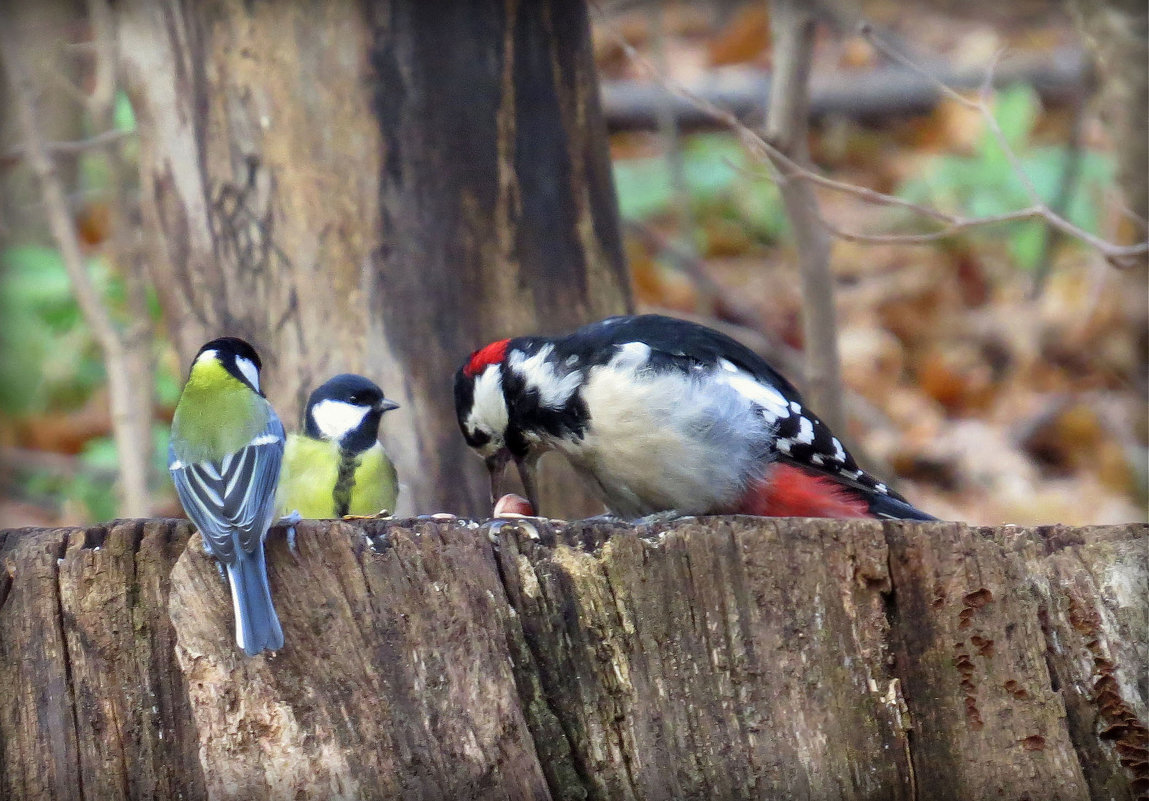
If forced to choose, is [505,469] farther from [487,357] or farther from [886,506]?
[886,506]

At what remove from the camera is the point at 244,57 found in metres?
4.28

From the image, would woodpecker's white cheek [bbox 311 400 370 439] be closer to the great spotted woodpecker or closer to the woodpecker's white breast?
the great spotted woodpecker

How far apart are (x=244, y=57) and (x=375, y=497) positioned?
1.61 metres

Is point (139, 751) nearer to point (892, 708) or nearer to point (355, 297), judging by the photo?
point (892, 708)

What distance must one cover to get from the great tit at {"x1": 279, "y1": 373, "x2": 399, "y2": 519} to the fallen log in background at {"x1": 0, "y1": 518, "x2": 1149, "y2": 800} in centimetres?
104

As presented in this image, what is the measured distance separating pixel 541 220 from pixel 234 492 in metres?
1.93

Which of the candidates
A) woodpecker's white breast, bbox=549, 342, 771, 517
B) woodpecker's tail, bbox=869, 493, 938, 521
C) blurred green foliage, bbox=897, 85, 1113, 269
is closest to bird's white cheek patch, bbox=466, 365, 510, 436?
woodpecker's white breast, bbox=549, 342, 771, 517

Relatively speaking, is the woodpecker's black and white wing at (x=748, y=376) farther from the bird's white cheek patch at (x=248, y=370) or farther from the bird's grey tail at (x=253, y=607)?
the bird's grey tail at (x=253, y=607)

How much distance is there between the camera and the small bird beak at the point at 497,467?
3.97 meters

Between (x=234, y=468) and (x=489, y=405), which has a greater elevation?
(x=489, y=405)

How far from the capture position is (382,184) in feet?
14.0

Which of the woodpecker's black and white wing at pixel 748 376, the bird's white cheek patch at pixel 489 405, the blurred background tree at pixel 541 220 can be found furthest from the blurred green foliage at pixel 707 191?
the woodpecker's black and white wing at pixel 748 376

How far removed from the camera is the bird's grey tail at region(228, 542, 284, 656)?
2.33 meters

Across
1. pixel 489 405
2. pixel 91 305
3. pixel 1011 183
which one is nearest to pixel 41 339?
pixel 91 305
